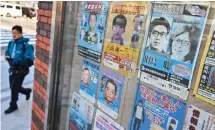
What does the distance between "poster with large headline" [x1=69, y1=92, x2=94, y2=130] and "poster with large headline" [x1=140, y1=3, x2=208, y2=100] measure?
78cm

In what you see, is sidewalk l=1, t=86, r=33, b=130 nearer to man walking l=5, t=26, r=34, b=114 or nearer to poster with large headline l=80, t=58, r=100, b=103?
man walking l=5, t=26, r=34, b=114

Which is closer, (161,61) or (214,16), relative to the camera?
(214,16)

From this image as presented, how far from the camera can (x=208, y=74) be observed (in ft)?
4.64

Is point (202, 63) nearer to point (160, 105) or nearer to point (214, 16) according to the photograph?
point (214, 16)

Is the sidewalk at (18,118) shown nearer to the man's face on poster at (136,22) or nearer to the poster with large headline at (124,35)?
the poster with large headline at (124,35)

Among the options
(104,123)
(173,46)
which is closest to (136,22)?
(173,46)

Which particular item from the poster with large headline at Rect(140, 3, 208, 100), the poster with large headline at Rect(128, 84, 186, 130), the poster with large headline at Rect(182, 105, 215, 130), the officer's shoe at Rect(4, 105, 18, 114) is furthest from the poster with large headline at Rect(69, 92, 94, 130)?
the officer's shoe at Rect(4, 105, 18, 114)

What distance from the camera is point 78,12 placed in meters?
2.47

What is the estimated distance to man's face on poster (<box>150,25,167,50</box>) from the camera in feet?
5.42

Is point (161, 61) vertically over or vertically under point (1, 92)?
over

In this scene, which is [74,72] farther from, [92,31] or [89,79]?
[92,31]

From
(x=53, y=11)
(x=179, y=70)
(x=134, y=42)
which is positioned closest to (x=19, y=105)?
(x=53, y=11)

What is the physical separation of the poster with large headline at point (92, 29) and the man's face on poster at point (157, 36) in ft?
1.80

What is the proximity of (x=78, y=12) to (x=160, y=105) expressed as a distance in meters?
1.23
